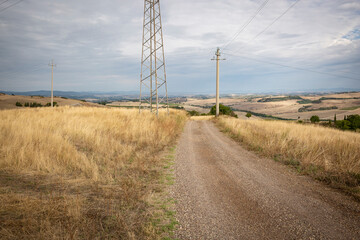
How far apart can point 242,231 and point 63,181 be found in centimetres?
465

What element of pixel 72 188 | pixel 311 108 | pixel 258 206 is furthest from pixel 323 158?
pixel 311 108

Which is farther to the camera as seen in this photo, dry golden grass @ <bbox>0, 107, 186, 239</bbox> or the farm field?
the farm field

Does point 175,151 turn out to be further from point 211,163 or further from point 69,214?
point 69,214

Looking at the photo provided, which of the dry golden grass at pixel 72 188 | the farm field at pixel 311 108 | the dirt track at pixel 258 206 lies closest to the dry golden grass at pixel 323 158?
the dirt track at pixel 258 206

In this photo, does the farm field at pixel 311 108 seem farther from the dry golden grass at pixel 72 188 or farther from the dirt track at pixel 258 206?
the dirt track at pixel 258 206

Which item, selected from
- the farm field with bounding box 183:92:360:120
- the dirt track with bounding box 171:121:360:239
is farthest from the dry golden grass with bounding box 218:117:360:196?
the farm field with bounding box 183:92:360:120

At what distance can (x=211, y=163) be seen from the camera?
24.4 feet

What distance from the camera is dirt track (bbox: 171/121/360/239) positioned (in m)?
3.25

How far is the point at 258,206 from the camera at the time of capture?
4102 mm

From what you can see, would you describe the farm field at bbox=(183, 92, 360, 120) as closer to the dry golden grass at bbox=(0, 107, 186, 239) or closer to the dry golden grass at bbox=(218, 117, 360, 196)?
the dry golden grass at bbox=(218, 117, 360, 196)

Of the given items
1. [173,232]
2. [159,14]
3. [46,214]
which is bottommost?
[173,232]

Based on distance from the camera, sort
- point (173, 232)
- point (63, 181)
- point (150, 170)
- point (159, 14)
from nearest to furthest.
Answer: point (173, 232)
point (63, 181)
point (150, 170)
point (159, 14)

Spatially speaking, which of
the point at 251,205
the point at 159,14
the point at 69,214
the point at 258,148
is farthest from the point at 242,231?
the point at 159,14

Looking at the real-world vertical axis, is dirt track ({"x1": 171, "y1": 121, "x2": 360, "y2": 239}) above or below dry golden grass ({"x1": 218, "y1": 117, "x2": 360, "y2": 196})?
below
